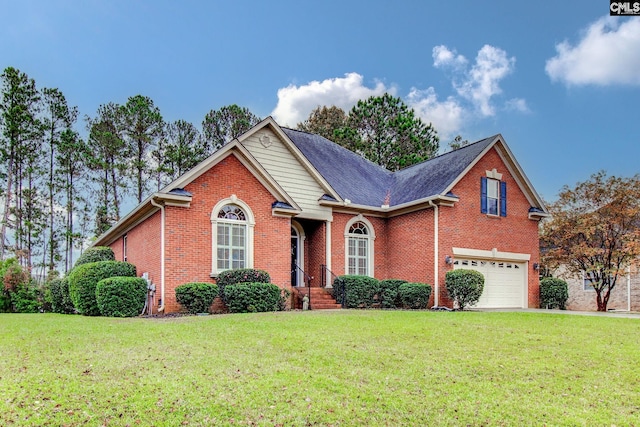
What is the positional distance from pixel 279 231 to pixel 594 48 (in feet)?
39.7

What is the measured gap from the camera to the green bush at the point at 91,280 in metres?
15.5

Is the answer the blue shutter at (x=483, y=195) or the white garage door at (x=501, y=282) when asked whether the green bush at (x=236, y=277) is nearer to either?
the white garage door at (x=501, y=282)

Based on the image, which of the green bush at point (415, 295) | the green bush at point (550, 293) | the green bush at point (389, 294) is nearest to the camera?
the green bush at point (415, 295)

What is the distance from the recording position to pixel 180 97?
23906 millimetres

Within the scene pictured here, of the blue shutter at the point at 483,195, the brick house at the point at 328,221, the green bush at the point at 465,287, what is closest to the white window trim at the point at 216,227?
the brick house at the point at 328,221

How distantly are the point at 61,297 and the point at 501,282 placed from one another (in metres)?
16.8

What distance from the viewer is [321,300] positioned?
16.8 metres

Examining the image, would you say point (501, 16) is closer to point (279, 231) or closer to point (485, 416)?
point (279, 231)

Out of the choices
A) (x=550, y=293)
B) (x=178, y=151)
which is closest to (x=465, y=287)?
(x=550, y=293)

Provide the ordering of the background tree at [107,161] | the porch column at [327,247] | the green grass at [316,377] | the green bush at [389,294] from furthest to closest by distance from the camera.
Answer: the background tree at [107,161]
the porch column at [327,247]
the green bush at [389,294]
the green grass at [316,377]

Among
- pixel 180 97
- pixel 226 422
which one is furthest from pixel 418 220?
pixel 226 422

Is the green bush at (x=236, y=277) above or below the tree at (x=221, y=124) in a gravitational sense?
below

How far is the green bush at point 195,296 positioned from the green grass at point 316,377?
3.79 m

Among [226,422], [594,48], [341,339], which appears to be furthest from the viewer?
[594,48]
